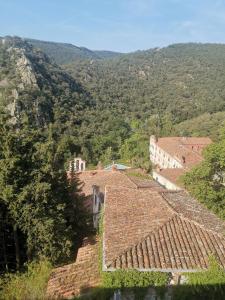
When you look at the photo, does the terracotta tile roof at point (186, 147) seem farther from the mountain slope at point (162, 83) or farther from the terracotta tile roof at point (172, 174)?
the mountain slope at point (162, 83)

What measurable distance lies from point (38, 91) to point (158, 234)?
63.7 meters

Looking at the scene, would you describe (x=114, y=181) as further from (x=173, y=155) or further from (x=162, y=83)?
(x=162, y=83)

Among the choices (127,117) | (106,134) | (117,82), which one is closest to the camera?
(106,134)

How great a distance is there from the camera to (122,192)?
16922 millimetres

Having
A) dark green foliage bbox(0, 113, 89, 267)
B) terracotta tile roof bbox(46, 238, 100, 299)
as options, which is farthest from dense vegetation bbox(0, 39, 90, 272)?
terracotta tile roof bbox(46, 238, 100, 299)

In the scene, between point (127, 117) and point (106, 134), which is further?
point (127, 117)

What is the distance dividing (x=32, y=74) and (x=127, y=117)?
2963cm

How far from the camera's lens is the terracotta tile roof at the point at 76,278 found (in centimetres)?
1242

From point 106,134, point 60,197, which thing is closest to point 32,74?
point 106,134

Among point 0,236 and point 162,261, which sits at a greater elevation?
point 162,261

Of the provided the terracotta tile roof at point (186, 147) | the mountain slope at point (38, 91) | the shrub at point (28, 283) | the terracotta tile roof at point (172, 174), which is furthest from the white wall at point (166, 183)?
the shrub at point (28, 283)

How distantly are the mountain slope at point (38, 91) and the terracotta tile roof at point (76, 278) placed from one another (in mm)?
47033

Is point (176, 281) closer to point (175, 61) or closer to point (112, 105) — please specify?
point (112, 105)

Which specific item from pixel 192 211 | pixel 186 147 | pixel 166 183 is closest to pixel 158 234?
pixel 192 211
